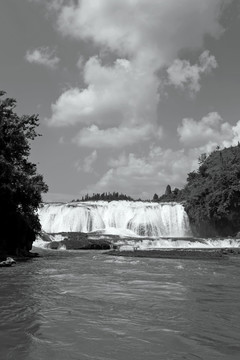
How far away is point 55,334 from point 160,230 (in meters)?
51.9

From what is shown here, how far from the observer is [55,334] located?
638 centimetres

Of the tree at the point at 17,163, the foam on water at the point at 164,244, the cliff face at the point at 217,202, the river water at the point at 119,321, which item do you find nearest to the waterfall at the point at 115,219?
the cliff face at the point at 217,202

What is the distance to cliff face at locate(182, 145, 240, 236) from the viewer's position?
198ft

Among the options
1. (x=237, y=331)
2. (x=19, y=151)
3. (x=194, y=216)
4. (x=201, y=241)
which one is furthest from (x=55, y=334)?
(x=194, y=216)

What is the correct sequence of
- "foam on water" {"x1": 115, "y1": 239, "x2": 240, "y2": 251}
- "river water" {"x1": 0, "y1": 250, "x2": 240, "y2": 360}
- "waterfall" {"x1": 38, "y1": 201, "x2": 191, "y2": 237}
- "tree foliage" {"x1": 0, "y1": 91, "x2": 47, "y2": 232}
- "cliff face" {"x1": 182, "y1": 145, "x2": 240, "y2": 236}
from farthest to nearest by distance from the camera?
"cliff face" {"x1": 182, "y1": 145, "x2": 240, "y2": 236} < "waterfall" {"x1": 38, "y1": 201, "x2": 191, "y2": 237} < "foam on water" {"x1": 115, "y1": 239, "x2": 240, "y2": 251} < "tree foliage" {"x1": 0, "y1": 91, "x2": 47, "y2": 232} < "river water" {"x1": 0, "y1": 250, "x2": 240, "y2": 360}

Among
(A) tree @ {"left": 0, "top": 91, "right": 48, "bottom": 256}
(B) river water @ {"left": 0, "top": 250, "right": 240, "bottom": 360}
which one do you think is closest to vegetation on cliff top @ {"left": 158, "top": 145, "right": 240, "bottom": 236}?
(A) tree @ {"left": 0, "top": 91, "right": 48, "bottom": 256}

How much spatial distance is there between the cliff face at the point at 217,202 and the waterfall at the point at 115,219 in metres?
3.24

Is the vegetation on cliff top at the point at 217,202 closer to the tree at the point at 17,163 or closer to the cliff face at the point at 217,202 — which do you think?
the cliff face at the point at 217,202

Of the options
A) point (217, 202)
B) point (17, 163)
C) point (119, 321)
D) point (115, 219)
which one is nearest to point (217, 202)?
point (217, 202)

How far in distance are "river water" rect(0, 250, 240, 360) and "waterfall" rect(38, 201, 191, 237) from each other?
4399 centimetres

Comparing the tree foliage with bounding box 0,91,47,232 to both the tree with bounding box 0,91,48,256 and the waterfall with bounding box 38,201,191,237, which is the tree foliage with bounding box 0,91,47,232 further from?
the waterfall with bounding box 38,201,191,237

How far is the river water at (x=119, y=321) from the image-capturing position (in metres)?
5.53

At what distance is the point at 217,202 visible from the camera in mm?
61312

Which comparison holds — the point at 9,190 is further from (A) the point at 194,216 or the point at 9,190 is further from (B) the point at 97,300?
(A) the point at 194,216
